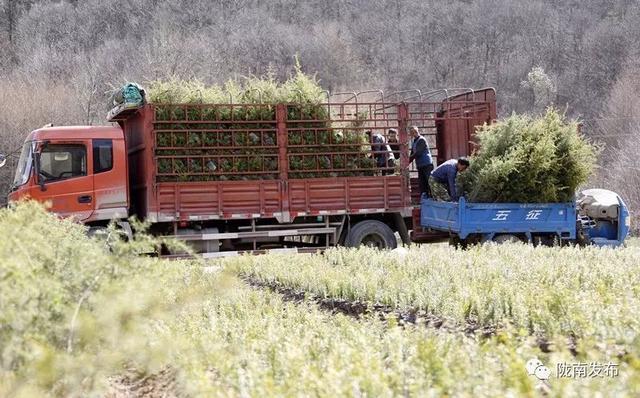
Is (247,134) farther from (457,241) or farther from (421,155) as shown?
(457,241)

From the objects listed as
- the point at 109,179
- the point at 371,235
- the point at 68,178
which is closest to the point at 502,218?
the point at 371,235

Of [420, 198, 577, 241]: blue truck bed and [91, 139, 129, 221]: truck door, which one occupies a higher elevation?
[91, 139, 129, 221]: truck door

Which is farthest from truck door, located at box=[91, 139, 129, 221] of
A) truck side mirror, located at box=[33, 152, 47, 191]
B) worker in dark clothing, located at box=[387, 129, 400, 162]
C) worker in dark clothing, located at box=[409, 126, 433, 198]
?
worker in dark clothing, located at box=[409, 126, 433, 198]

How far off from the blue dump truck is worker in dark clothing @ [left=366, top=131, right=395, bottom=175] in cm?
106

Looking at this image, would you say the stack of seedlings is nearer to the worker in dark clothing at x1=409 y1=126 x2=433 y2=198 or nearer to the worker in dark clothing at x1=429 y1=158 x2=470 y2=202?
the worker in dark clothing at x1=409 y1=126 x2=433 y2=198

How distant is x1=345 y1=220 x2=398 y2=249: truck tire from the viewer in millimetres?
14781

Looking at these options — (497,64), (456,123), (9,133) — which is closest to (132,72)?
(9,133)

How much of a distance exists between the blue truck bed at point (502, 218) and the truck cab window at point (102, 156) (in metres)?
6.19

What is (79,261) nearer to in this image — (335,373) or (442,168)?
(335,373)

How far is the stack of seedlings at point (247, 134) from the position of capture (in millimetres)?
14016

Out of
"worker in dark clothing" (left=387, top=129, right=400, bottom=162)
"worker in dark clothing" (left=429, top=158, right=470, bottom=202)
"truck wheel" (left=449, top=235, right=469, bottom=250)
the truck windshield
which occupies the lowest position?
"truck wheel" (left=449, top=235, right=469, bottom=250)

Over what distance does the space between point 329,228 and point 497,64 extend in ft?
195

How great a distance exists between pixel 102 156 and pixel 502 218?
24.8ft

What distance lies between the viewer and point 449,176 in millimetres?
14711
